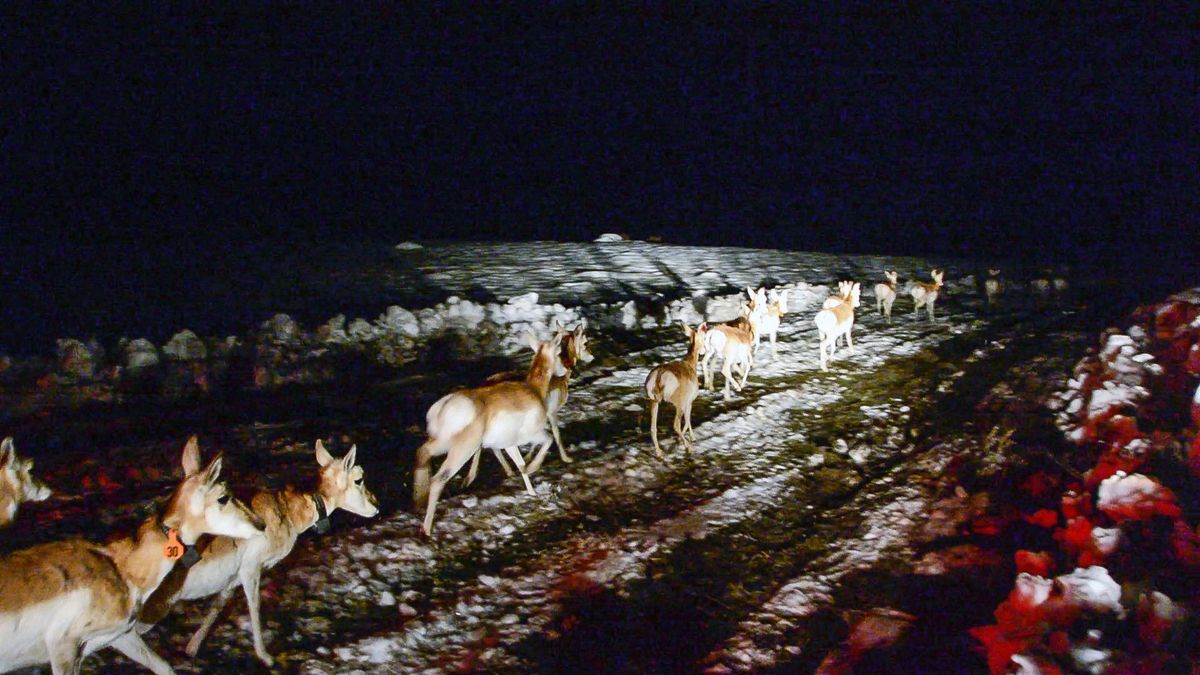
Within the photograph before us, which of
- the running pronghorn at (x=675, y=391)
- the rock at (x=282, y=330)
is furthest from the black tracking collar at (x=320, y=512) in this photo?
the rock at (x=282, y=330)

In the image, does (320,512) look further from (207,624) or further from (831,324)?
(831,324)

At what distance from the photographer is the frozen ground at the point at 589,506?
17.8ft

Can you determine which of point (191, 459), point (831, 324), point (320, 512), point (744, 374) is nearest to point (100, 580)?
point (191, 459)

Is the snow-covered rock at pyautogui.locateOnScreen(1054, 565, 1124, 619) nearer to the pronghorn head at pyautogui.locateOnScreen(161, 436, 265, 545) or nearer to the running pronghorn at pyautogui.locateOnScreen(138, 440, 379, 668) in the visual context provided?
the running pronghorn at pyautogui.locateOnScreen(138, 440, 379, 668)

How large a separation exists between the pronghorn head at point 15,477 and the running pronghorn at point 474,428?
2973 mm

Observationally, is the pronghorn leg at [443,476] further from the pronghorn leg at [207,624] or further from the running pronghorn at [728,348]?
the running pronghorn at [728,348]

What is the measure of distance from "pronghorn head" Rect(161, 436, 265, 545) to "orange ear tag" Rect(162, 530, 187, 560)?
0.06 m

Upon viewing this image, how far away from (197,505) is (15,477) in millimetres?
2078

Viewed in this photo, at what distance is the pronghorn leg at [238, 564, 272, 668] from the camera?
16.8 feet

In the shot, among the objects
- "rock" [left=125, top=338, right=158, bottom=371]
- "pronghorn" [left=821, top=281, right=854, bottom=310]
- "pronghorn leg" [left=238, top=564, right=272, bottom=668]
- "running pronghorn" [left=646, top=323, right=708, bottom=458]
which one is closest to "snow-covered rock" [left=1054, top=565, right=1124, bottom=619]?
"running pronghorn" [left=646, top=323, right=708, bottom=458]

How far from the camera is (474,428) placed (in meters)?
6.97

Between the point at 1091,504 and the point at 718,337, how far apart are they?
557 cm

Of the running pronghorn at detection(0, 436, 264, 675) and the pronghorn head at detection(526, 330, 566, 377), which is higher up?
the pronghorn head at detection(526, 330, 566, 377)

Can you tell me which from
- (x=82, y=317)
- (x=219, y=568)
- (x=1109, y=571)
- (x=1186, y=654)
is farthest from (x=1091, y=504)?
(x=82, y=317)
